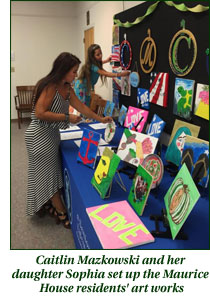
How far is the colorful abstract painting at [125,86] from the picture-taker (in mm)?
2564

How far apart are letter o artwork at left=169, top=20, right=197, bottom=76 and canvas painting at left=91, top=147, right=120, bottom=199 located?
730 mm

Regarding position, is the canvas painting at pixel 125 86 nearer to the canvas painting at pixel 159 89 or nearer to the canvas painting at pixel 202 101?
the canvas painting at pixel 159 89

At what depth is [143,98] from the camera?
7.32 ft

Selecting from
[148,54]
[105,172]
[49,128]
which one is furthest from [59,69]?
[105,172]

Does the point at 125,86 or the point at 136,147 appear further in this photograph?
the point at 125,86

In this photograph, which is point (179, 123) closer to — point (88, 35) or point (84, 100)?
point (84, 100)

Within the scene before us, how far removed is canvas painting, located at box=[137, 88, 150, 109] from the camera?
2166 millimetres

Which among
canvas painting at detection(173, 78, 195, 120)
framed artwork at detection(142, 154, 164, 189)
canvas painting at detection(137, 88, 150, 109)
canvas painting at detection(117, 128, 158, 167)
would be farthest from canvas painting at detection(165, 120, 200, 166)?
canvas painting at detection(137, 88, 150, 109)

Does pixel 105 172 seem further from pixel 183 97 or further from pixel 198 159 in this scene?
pixel 183 97

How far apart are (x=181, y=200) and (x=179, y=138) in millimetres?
666

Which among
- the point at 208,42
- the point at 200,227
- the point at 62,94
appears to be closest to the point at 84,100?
the point at 62,94

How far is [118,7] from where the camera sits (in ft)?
10.1

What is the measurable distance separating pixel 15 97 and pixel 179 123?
5183mm

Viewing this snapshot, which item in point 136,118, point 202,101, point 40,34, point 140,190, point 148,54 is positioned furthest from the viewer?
point 40,34
